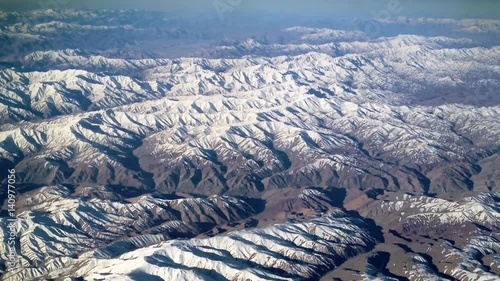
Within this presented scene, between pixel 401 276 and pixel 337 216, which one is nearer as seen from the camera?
pixel 401 276

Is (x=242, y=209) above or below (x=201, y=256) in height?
below

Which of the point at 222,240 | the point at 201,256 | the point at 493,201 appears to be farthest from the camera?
the point at 493,201

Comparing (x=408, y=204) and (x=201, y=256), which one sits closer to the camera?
(x=201, y=256)

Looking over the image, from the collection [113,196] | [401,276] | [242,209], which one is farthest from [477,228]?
[113,196]

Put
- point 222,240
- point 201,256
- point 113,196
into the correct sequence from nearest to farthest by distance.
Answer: point 201,256 → point 222,240 → point 113,196

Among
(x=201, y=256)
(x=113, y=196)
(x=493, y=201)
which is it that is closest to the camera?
(x=201, y=256)

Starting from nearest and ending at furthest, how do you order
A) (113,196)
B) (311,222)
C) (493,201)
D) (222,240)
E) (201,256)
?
(201,256) < (222,240) < (311,222) < (493,201) < (113,196)

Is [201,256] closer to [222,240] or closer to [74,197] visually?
[222,240]

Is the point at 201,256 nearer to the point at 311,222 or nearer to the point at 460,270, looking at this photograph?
the point at 311,222

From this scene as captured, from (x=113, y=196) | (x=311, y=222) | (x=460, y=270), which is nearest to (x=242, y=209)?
(x=311, y=222)
